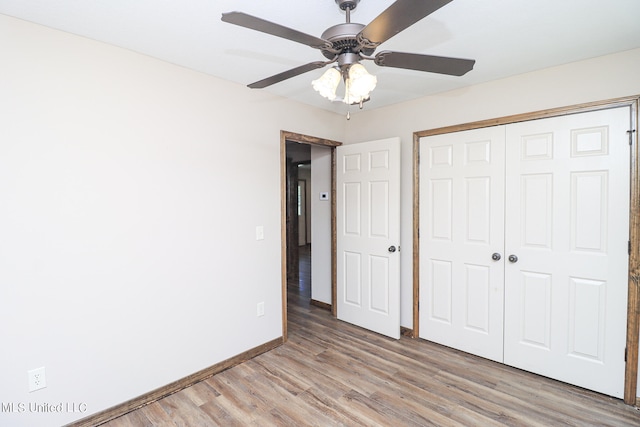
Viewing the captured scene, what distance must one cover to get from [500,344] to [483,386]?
470 millimetres

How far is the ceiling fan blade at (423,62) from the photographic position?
1.30 metres

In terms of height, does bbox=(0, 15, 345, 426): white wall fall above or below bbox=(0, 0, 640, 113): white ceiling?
below

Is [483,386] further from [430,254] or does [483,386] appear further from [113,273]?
[113,273]

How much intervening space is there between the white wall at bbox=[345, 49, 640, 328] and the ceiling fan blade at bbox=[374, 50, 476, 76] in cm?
121

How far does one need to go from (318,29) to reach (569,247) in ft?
7.67

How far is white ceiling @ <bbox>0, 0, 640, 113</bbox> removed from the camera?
1589 mm

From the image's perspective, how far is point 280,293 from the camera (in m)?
3.06

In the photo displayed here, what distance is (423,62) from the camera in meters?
1.36

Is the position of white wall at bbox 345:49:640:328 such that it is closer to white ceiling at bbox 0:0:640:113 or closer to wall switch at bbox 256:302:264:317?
white ceiling at bbox 0:0:640:113

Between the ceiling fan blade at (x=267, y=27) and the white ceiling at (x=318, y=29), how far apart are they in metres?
0.48

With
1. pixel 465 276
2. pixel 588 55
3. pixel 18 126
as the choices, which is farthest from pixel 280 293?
pixel 588 55

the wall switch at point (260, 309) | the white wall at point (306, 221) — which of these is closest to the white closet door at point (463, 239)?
the wall switch at point (260, 309)

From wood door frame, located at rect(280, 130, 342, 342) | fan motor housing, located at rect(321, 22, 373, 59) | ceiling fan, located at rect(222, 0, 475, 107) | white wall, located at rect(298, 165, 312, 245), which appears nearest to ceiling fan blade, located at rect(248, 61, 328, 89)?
ceiling fan, located at rect(222, 0, 475, 107)

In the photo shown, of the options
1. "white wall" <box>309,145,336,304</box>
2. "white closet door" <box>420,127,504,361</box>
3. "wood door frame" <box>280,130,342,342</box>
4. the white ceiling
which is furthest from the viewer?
"white wall" <box>309,145,336,304</box>
